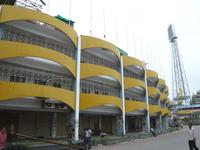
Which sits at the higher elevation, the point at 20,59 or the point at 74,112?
the point at 20,59

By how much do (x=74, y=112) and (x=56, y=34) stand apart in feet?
27.1

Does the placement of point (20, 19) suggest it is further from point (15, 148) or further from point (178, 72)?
point (178, 72)

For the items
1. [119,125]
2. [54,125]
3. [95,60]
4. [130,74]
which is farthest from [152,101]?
[54,125]

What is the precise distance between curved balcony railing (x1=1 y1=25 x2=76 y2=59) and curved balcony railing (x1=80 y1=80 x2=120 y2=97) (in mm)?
3960

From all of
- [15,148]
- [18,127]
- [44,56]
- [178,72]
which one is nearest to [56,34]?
[44,56]

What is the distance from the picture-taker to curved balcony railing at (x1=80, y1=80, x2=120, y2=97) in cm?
2814

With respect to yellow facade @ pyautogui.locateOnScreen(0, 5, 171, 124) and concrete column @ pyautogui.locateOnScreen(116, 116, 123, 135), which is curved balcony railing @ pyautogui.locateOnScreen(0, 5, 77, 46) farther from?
concrete column @ pyautogui.locateOnScreen(116, 116, 123, 135)

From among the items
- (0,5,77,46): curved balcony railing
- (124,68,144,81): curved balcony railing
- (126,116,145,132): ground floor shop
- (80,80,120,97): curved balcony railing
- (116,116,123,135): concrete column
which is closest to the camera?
(0,5,77,46): curved balcony railing

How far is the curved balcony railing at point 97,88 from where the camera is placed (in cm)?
2814

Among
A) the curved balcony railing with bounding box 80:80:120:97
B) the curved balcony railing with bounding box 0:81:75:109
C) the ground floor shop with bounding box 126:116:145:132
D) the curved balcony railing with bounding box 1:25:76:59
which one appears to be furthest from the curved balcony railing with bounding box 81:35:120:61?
the ground floor shop with bounding box 126:116:145:132

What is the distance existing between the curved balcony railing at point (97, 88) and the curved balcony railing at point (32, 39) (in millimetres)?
3960

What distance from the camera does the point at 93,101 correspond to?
25.9m

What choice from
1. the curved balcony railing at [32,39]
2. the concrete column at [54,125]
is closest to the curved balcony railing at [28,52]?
the curved balcony railing at [32,39]

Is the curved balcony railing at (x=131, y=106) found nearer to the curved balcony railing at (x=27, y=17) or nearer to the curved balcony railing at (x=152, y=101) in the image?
the curved balcony railing at (x=152, y=101)
